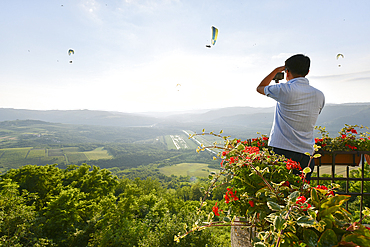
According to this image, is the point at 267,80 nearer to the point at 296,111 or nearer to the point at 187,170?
the point at 296,111

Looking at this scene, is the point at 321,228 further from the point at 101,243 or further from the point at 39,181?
the point at 39,181

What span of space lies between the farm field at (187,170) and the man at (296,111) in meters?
73.1

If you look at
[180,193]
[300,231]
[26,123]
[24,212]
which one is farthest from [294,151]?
[26,123]

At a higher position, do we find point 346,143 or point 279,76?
point 279,76

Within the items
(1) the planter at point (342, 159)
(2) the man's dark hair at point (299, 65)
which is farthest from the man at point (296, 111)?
(1) the planter at point (342, 159)

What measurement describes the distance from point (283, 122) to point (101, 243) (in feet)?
20.5

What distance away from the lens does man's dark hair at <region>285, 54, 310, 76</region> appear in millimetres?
1752

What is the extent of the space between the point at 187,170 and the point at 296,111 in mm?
81343

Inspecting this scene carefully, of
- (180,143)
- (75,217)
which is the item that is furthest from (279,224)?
(180,143)

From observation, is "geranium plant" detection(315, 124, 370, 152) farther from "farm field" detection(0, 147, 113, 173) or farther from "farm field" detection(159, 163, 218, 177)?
"farm field" detection(0, 147, 113, 173)

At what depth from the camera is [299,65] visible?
177 cm

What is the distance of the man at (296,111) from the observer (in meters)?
1.69

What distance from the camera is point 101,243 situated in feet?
18.0

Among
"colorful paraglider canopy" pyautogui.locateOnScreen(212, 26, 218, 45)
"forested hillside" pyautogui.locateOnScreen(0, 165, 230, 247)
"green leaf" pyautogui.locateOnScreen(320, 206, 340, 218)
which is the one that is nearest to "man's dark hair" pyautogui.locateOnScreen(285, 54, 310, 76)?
"green leaf" pyautogui.locateOnScreen(320, 206, 340, 218)
